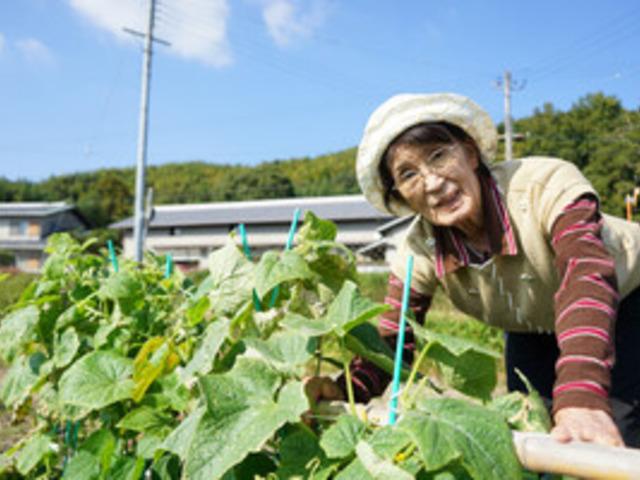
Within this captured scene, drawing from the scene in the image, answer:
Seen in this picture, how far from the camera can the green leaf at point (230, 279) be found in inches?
45.8

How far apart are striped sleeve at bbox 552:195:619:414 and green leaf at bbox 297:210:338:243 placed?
47 centimetres

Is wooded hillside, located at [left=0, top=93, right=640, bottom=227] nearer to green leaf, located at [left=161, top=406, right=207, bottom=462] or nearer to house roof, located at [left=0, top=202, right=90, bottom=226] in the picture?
house roof, located at [left=0, top=202, right=90, bottom=226]

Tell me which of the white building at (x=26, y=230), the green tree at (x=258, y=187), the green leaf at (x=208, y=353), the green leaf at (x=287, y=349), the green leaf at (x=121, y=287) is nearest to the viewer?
the green leaf at (x=287, y=349)

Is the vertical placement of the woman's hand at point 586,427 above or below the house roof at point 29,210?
below

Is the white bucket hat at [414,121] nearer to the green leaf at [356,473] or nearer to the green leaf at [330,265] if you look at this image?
the green leaf at [330,265]

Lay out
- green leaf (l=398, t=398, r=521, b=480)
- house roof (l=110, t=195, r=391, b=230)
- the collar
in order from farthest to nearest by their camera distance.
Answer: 1. house roof (l=110, t=195, r=391, b=230)
2. the collar
3. green leaf (l=398, t=398, r=521, b=480)

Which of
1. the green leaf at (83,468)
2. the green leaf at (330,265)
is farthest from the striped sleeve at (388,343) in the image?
the green leaf at (83,468)

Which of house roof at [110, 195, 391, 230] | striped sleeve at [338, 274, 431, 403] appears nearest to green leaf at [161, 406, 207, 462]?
striped sleeve at [338, 274, 431, 403]

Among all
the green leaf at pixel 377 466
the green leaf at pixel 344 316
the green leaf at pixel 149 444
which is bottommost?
the green leaf at pixel 149 444

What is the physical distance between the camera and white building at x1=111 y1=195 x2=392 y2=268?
40.8 m

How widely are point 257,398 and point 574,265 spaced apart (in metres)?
0.67

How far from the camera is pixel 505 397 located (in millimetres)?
952

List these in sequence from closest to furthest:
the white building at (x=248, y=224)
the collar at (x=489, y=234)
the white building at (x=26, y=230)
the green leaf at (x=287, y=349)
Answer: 1. the green leaf at (x=287, y=349)
2. the collar at (x=489, y=234)
3. the white building at (x=248, y=224)
4. the white building at (x=26, y=230)

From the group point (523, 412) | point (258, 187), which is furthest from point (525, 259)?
point (258, 187)
